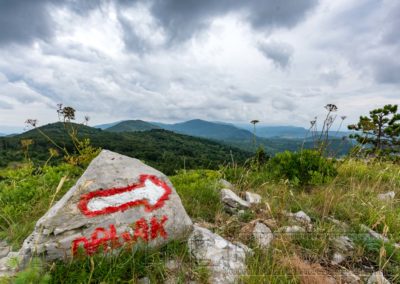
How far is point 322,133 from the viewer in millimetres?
7184

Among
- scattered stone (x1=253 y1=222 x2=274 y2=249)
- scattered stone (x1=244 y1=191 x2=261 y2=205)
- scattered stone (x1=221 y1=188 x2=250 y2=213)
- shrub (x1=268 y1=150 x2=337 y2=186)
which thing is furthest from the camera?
shrub (x1=268 y1=150 x2=337 y2=186)

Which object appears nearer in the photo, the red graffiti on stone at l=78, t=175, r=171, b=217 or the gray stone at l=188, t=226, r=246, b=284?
the gray stone at l=188, t=226, r=246, b=284

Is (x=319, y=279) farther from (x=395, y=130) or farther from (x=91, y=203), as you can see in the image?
(x=395, y=130)

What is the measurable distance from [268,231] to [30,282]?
9.90ft

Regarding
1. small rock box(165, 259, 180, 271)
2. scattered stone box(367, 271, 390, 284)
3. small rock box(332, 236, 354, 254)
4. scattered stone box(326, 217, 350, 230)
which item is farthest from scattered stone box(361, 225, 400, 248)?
small rock box(165, 259, 180, 271)

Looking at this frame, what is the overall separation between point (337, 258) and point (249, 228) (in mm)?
1214

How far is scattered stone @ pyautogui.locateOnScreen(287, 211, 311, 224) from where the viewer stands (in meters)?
4.49

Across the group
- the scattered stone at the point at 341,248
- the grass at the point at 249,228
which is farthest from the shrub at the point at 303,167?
the scattered stone at the point at 341,248

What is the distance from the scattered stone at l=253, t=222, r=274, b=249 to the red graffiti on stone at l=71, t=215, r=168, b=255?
1295 mm

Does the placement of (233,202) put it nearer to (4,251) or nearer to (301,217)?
(301,217)

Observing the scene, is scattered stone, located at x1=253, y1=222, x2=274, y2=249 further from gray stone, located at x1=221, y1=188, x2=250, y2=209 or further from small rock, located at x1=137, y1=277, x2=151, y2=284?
small rock, located at x1=137, y1=277, x2=151, y2=284

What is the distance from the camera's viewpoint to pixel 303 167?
22.6 ft

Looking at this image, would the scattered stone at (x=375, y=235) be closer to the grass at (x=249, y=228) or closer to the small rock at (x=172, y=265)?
the grass at (x=249, y=228)

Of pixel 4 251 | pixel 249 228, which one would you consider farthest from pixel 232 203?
pixel 4 251
